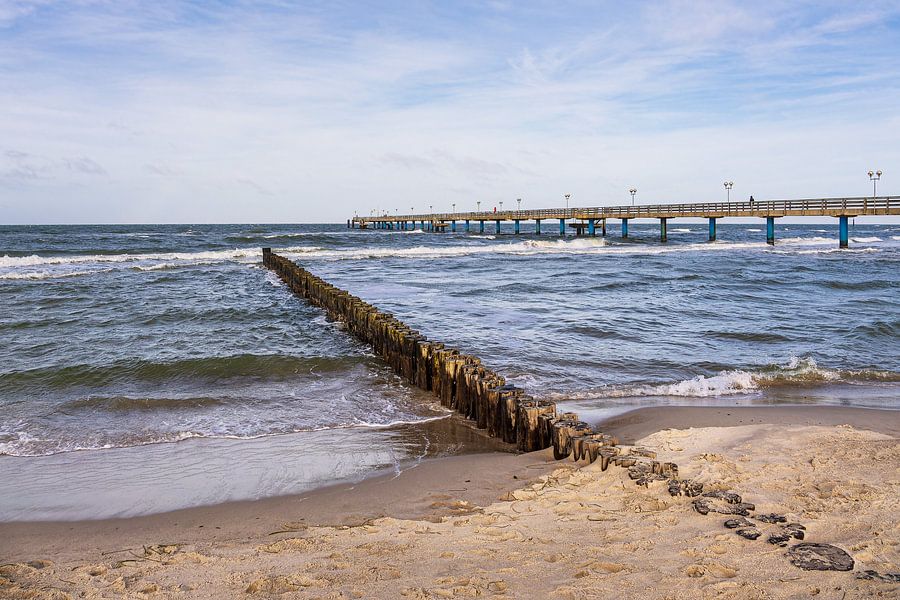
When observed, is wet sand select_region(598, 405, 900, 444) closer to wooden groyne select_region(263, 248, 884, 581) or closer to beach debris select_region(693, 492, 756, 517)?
wooden groyne select_region(263, 248, 884, 581)

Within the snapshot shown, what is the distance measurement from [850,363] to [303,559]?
11.7 metres

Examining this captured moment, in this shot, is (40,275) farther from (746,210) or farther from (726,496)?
(746,210)

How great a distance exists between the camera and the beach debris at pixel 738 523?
5.08 meters

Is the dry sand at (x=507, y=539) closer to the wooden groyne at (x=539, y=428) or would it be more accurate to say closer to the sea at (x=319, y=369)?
the wooden groyne at (x=539, y=428)

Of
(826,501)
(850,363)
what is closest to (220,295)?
(850,363)

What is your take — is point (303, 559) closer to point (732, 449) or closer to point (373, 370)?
point (732, 449)

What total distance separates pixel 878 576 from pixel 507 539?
244 centimetres

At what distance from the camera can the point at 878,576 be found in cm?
417

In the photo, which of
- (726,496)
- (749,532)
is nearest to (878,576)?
(749,532)

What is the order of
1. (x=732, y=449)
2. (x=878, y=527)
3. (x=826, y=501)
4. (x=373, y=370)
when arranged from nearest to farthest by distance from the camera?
1. (x=878, y=527)
2. (x=826, y=501)
3. (x=732, y=449)
4. (x=373, y=370)

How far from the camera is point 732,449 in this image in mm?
7434

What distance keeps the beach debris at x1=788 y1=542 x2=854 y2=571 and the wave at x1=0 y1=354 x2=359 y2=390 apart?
9308 mm

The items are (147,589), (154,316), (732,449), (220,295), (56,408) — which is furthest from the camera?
(220,295)

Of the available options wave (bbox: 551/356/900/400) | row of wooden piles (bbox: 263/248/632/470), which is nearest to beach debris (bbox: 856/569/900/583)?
row of wooden piles (bbox: 263/248/632/470)
